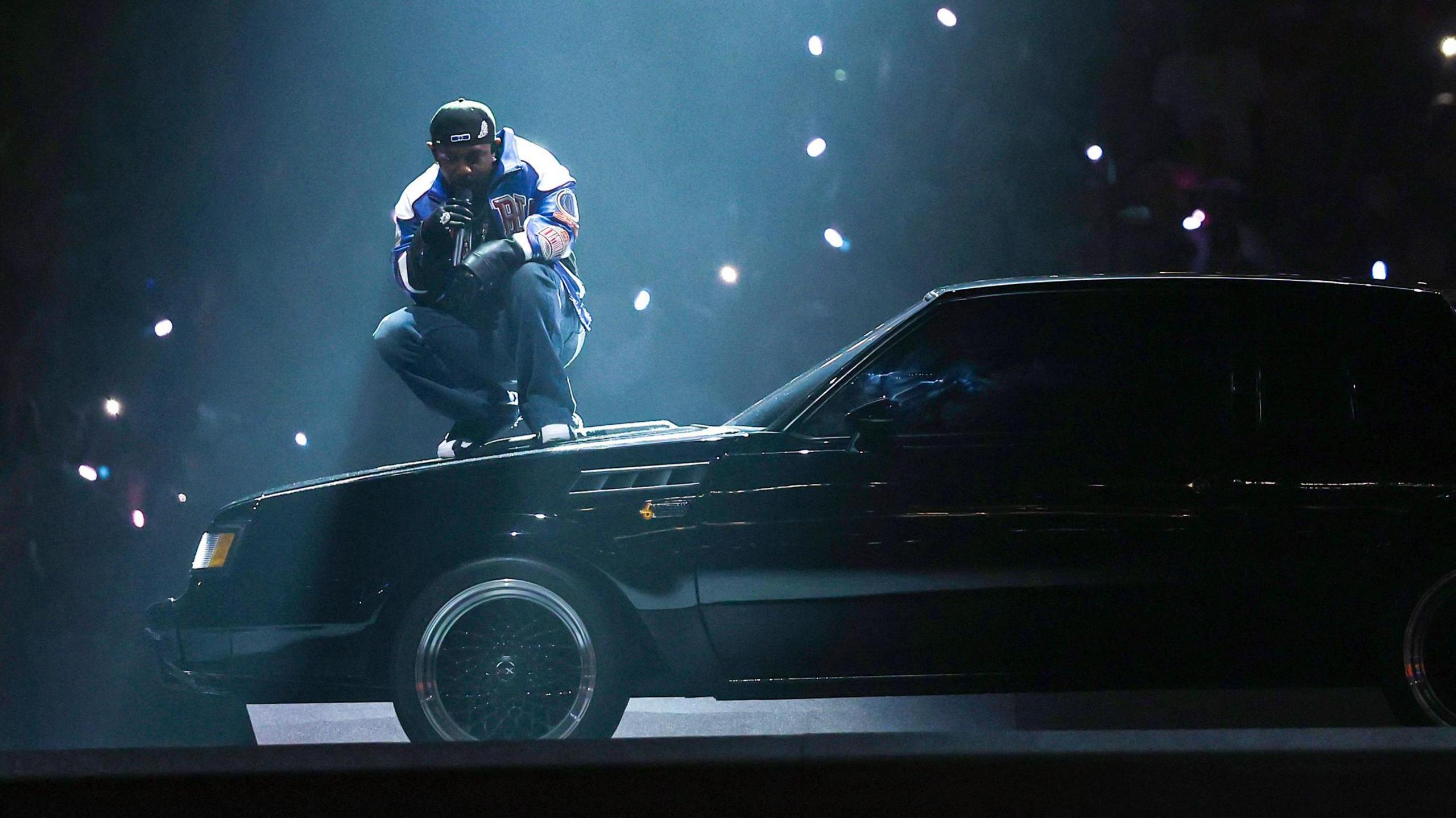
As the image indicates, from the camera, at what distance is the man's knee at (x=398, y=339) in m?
5.85

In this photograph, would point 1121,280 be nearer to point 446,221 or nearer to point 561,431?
point 561,431

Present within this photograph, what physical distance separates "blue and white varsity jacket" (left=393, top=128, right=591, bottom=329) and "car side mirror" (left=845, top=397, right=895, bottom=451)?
6.92 ft

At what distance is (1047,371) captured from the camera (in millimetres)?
4203

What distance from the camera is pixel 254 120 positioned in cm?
606

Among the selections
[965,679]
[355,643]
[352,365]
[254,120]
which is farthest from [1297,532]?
[254,120]

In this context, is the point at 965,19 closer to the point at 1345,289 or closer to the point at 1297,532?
the point at 1345,289

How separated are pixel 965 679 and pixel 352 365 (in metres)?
3.28

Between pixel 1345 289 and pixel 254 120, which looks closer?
pixel 1345 289

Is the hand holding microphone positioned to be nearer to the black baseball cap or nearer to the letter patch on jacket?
the letter patch on jacket

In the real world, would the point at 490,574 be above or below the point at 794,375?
below

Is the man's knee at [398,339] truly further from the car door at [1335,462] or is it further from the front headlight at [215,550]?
the car door at [1335,462]

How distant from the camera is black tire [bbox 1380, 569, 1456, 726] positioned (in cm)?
406

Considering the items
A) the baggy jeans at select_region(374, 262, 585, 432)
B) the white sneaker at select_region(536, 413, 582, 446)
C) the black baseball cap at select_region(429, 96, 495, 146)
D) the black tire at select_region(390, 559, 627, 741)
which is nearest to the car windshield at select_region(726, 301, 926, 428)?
the black tire at select_region(390, 559, 627, 741)

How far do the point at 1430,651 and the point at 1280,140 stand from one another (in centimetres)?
268
